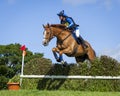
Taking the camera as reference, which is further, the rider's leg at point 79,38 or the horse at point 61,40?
the rider's leg at point 79,38

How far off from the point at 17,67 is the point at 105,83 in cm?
3661

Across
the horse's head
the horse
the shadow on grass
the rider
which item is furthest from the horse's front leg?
the rider

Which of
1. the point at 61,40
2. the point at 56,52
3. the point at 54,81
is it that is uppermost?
the point at 61,40

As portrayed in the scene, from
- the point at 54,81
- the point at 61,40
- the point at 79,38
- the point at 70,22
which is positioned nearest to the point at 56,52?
the point at 61,40

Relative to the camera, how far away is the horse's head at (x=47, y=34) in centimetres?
1381

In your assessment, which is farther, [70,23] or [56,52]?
[70,23]

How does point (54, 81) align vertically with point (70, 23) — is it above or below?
below

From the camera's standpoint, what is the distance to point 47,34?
45.9ft

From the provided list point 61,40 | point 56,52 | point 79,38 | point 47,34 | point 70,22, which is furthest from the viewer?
point 79,38

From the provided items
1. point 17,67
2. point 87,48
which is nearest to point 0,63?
point 17,67

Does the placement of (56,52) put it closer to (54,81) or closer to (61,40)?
(61,40)

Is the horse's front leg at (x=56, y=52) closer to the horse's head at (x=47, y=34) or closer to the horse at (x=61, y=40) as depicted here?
the horse at (x=61, y=40)

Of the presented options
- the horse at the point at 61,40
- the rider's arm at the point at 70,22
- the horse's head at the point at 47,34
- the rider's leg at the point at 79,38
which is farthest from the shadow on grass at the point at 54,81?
the rider's arm at the point at 70,22

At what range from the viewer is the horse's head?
13.8 m
